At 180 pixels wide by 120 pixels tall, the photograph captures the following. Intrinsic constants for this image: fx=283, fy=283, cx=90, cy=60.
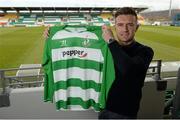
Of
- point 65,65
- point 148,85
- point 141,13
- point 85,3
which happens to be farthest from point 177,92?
point 141,13

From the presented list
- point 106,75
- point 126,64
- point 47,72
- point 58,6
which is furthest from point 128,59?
point 58,6

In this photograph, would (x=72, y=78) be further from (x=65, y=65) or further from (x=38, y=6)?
(x=38, y=6)

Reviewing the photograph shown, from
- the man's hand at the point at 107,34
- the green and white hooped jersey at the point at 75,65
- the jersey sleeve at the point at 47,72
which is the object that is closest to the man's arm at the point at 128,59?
the man's hand at the point at 107,34

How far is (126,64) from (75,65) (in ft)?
2.02

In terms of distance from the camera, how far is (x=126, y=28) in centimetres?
182

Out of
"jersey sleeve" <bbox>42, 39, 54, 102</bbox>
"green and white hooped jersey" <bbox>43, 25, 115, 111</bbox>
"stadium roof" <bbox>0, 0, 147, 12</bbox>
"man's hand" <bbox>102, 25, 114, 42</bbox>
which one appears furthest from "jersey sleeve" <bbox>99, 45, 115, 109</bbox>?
"stadium roof" <bbox>0, 0, 147, 12</bbox>

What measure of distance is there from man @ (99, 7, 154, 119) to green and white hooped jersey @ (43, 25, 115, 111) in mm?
207

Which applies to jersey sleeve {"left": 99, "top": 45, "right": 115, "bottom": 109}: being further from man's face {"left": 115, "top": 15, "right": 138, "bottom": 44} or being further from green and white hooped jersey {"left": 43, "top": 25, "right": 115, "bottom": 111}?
man's face {"left": 115, "top": 15, "right": 138, "bottom": 44}

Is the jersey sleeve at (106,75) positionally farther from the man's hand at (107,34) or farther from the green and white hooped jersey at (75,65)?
the man's hand at (107,34)

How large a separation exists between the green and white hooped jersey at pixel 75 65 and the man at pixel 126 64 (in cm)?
21

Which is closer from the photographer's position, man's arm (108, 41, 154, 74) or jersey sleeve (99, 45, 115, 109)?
man's arm (108, 41, 154, 74)

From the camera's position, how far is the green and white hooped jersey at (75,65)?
2174 mm

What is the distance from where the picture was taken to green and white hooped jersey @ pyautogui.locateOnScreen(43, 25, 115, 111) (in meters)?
2.17

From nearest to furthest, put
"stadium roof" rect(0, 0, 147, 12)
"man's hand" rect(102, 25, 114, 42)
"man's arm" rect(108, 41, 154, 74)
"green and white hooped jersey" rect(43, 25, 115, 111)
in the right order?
"man's arm" rect(108, 41, 154, 74)
"man's hand" rect(102, 25, 114, 42)
"green and white hooped jersey" rect(43, 25, 115, 111)
"stadium roof" rect(0, 0, 147, 12)
